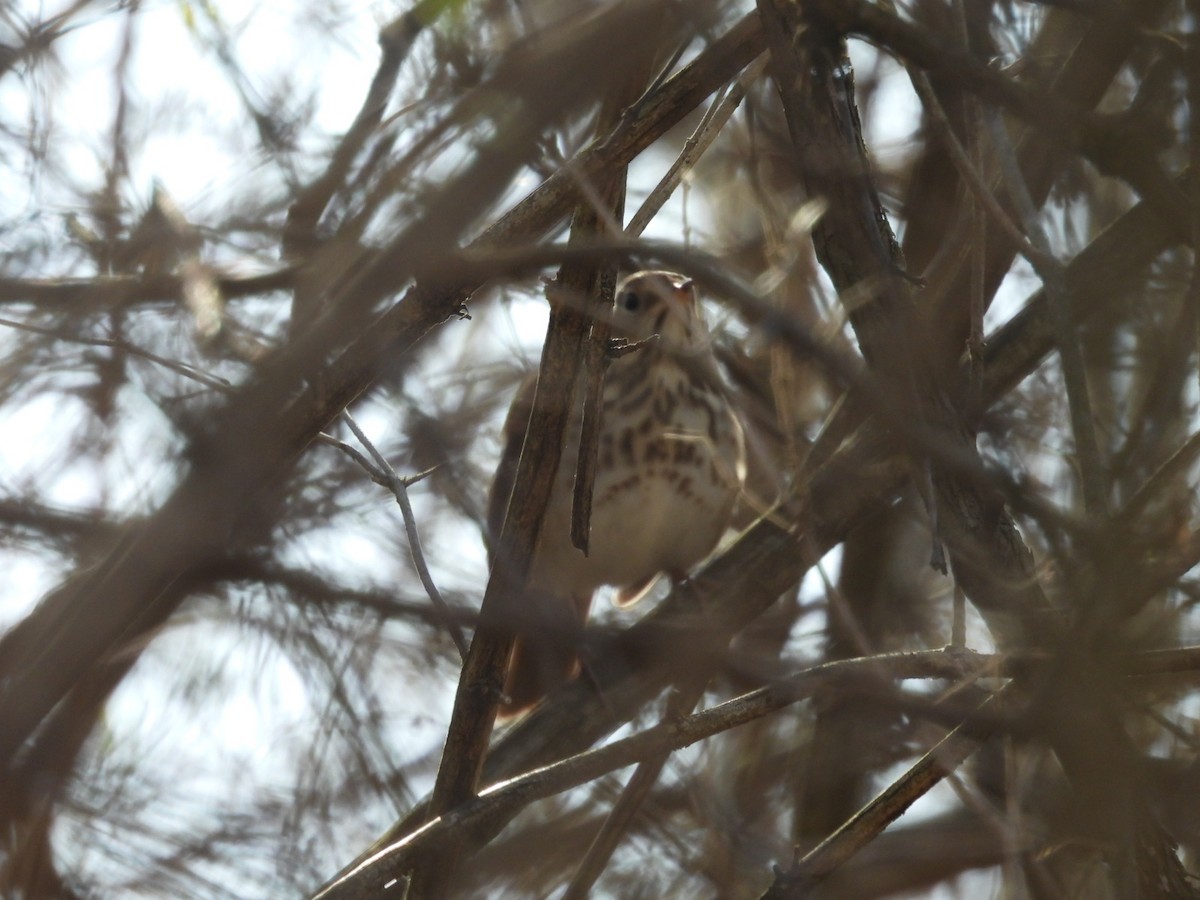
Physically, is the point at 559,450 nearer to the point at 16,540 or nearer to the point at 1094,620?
the point at 1094,620

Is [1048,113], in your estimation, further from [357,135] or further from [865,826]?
[357,135]

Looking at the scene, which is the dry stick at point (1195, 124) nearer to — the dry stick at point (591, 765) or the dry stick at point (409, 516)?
the dry stick at point (591, 765)

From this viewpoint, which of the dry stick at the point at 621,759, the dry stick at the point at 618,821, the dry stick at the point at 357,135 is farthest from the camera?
the dry stick at the point at 357,135

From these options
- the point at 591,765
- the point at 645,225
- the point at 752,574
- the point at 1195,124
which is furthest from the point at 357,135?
the point at 1195,124

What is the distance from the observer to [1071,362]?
1461 mm

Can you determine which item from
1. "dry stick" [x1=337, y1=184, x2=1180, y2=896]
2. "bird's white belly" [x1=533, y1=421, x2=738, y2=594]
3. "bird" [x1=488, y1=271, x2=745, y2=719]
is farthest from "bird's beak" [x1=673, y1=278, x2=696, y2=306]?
"dry stick" [x1=337, y1=184, x2=1180, y2=896]

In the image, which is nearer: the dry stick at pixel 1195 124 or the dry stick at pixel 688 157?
the dry stick at pixel 1195 124

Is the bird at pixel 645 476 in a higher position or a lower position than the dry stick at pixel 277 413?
higher

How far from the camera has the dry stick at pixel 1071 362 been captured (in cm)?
133

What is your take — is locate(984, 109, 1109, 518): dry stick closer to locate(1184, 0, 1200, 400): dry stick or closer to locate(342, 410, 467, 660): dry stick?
locate(1184, 0, 1200, 400): dry stick

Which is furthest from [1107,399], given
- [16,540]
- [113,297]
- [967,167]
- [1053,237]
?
[16,540]

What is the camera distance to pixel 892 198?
3.47 metres

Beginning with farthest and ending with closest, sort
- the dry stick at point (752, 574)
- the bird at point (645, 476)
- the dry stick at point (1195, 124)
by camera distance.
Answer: the bird at point (645, 476) → the dry stick at point (752, 574) → the dry stick at point (1195, 124)

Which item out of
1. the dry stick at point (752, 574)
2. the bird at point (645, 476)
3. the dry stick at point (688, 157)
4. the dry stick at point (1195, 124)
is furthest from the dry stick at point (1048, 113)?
Result: the bird at point (645, 476)
